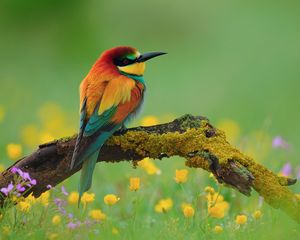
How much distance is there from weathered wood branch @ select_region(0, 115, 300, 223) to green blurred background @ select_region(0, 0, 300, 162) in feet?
11.3

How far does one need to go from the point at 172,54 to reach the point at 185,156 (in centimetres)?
746

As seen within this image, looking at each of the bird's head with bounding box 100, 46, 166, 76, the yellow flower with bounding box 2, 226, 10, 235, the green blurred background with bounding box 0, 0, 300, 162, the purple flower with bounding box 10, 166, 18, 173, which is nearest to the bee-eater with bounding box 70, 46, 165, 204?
the bird's head with bounding box 100, 46, 166, 76

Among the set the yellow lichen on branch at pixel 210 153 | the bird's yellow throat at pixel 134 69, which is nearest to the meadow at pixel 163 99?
the yellow lichen on branch at pixel 210 153

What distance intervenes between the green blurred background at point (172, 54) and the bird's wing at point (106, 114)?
3277 millimetres

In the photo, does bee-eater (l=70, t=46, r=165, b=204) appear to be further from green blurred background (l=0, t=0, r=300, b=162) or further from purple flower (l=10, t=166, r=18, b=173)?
green blurred background (l=0, t=0, r=300, b=162)

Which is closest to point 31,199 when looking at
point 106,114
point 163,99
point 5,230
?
point 5,230

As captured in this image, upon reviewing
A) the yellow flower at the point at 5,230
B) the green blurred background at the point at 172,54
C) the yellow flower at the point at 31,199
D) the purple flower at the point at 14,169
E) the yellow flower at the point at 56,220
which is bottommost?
the green blurred background at the point at 172,54

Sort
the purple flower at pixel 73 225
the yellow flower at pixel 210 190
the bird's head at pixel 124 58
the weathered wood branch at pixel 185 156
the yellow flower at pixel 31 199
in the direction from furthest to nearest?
1. the bird's head at pixel 124 58
2. the yellow flower at pixel 210 190
3. the yellow flower at pixel 31 199
4. the weathered wood branch at pixel 185 156
5. the purple flower at pixel 73 225

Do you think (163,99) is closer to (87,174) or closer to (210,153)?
(87,174)

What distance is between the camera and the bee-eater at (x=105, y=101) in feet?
12.5

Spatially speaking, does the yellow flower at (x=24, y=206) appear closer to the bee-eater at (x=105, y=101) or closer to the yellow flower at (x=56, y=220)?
the yellow flower at (x=56, y=220)

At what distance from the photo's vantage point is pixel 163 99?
9250mm

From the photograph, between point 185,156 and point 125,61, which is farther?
point 125,61

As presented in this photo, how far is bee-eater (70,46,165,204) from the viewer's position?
3.81 meters
